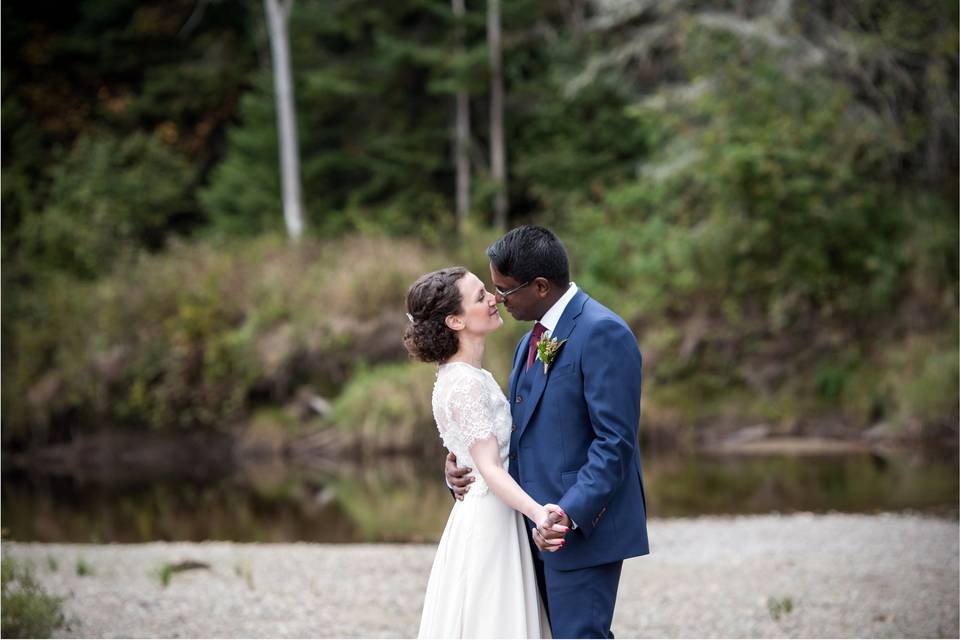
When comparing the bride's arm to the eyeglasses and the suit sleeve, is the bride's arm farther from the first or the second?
the eyeglasses

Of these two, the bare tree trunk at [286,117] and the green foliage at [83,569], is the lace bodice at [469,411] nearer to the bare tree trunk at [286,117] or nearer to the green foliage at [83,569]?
the green foliage at [83,569]

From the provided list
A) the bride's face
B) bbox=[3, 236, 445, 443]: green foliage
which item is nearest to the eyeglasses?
the bride's face

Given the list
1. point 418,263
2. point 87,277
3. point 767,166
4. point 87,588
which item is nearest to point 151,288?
point 87,277

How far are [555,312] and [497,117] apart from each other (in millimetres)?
23795

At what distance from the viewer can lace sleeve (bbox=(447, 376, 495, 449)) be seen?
428cm

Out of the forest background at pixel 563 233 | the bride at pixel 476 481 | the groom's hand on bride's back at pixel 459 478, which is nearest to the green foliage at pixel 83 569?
the bride at pixel 476 481

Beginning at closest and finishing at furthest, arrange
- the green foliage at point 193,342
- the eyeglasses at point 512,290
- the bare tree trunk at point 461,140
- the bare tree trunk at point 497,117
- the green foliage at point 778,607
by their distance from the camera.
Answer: the eyeglasses at point 512,290
the green foliage at point 778,607
the green foliage at point 193,342
the bare tree trunk at point 497,117
the bare tree trunk at point 461,140

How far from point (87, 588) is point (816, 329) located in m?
15.7

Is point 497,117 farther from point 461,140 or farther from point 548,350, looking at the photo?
point 548,350

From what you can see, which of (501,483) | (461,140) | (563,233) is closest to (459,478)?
(501,483)

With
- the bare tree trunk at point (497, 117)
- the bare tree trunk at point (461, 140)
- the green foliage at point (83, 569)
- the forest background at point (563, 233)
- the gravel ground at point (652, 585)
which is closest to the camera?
the gravel ground at point (652, 585)

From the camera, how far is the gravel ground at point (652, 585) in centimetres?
792

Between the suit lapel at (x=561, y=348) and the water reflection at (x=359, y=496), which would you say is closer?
the suit lapel at (x=561, y=348)

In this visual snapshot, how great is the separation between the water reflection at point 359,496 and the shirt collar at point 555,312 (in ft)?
30.1
